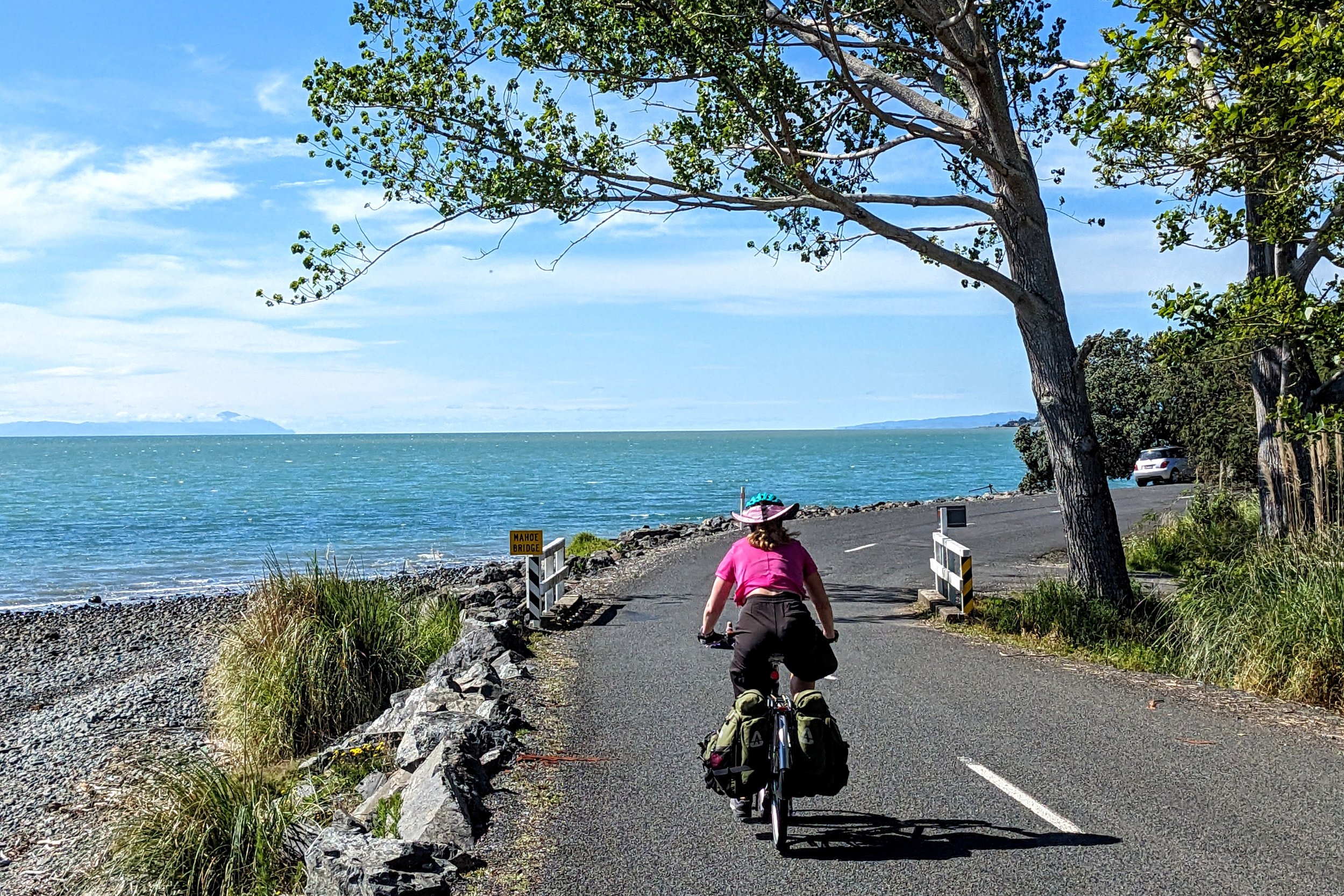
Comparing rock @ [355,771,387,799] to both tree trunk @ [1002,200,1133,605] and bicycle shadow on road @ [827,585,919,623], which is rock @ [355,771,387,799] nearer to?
bicycle shadow on road @ [827,585,919,623]

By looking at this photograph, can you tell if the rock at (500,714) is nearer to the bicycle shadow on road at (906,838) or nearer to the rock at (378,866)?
the rock at (378,866)

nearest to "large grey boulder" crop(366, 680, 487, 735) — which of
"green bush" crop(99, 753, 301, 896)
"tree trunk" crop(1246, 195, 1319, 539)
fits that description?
"green bush" crop(99, 753, 301, 896)

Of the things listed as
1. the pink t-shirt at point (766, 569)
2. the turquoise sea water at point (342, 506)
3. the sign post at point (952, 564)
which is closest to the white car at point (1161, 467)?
the turquoise sea water at point (342, 506)

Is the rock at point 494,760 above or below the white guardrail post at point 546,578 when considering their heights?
below

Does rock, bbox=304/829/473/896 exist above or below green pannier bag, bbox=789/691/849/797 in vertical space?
below

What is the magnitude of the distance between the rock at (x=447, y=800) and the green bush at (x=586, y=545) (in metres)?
21.9

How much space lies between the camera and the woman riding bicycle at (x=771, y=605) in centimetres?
629

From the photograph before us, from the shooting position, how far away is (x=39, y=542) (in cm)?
4466

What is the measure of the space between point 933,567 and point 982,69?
24.6ft

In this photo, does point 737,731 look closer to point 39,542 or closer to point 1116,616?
point 1116,616

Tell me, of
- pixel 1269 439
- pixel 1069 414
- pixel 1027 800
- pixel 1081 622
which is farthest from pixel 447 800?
pixel 1269 439

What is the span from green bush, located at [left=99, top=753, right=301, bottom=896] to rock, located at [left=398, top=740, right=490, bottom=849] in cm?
93

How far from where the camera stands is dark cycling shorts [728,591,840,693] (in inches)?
247

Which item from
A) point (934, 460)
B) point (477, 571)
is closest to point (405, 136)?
point (477, 571)
